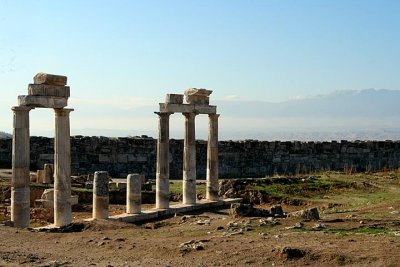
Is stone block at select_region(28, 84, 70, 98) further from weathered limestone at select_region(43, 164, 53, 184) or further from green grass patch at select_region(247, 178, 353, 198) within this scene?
green grass patch at select_region(247, 178, 353, 198)

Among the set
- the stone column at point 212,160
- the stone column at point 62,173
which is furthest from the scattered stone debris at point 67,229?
the stone column at point 212,160

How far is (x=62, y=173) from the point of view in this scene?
63.3 feet

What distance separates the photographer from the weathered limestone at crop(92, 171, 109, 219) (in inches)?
818

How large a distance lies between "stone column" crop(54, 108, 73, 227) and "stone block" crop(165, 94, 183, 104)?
506cm

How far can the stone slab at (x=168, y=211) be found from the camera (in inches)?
831

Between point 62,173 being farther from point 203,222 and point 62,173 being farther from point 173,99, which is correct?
point 173,99

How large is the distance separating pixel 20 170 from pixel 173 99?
6901 millimetres

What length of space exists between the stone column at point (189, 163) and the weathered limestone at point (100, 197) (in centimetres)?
411

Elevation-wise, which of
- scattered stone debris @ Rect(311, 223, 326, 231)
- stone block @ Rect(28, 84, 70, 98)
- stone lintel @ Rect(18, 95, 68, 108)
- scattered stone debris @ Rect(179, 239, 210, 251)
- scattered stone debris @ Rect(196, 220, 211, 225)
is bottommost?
scattered stone debris @ Rect(196, 220, 211, 225)

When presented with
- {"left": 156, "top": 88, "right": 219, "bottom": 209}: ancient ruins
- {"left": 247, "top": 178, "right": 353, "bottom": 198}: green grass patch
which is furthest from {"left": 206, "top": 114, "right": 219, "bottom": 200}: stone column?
{"left": 247, "top": 178, "right": 353, "bottom": 198}: green grass patch

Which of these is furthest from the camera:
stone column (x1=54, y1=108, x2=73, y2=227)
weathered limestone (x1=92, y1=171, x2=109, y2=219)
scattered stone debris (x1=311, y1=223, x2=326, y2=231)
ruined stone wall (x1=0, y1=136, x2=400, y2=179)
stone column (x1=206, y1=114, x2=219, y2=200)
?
ruined stone wall (x1=0, y1=136, x2=400, y2=179)

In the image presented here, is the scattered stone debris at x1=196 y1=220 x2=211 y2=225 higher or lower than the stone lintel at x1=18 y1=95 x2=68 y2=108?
lower

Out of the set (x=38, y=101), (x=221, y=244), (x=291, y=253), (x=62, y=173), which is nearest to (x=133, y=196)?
(x=62, y=173)

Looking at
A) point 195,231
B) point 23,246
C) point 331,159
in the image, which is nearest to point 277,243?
point 195,231
